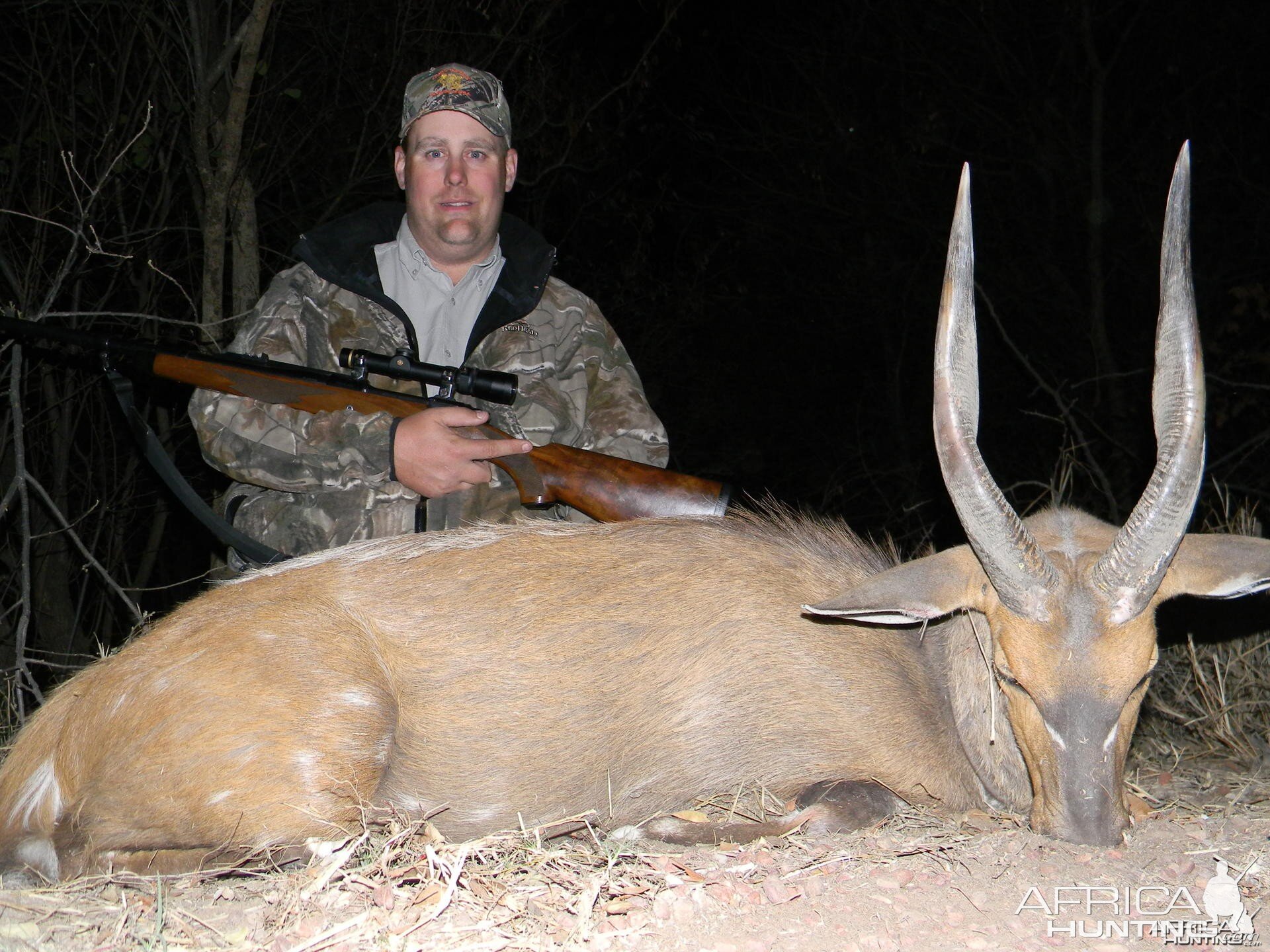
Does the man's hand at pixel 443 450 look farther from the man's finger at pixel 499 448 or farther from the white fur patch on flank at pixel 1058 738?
the white fur patch on flank at pixel 1058 738

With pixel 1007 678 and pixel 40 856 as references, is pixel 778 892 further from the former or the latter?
pixel 40 856

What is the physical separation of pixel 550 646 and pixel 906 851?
49.7 inches

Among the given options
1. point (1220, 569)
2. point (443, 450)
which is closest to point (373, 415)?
point (443, 450)

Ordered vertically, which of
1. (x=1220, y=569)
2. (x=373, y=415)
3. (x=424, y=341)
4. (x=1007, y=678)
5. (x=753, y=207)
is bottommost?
(x=1007, y=678)

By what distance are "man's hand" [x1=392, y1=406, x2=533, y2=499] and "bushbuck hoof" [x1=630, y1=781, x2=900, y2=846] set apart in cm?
163

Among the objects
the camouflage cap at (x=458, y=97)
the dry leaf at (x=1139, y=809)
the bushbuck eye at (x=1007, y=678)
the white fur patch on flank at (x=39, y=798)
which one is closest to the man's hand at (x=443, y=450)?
the camouflage cap at (x=458, y=97)

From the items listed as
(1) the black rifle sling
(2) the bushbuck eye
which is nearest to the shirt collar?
(1) the black rifle sling

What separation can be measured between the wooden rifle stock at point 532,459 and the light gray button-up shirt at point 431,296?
59cm

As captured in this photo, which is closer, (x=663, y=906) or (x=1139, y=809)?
(x=663, y=906)

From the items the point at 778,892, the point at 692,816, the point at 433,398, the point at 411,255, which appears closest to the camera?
the point at 778,892

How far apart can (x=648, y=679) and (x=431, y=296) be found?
250cm

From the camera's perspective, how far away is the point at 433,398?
184 inches

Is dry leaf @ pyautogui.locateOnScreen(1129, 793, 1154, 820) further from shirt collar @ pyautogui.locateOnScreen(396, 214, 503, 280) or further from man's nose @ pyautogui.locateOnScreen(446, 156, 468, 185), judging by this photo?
man's nose @ pyautogui.locateOnScreen(446, 156, 468, 185)

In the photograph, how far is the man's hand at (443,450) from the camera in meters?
4.43
